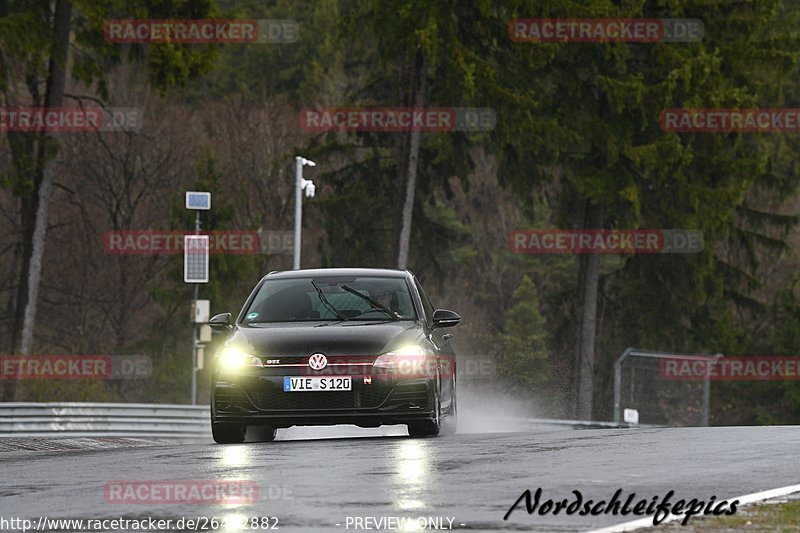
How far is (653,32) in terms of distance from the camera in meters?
41.8

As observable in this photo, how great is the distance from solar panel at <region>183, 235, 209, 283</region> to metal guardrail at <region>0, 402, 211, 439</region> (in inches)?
401

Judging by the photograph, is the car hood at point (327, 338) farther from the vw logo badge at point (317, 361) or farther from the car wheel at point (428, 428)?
the car wheel at point (428, 428)

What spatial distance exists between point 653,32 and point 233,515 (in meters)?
33.9

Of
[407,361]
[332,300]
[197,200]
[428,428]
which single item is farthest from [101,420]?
[197,200]

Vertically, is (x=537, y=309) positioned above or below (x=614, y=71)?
below

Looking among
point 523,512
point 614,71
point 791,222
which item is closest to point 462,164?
point 614,71

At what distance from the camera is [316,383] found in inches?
597

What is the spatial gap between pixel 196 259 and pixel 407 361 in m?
22.2

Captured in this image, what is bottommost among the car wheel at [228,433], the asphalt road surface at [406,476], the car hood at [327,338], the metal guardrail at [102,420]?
the metal guardrail at [102,420]

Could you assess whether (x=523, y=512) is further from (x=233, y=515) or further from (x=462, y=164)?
(x=462, y=164)

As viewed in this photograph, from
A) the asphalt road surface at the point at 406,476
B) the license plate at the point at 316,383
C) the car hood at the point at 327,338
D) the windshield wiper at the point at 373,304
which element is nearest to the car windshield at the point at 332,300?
the windshield wiper at the point at 373,304

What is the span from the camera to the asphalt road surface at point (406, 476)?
9.62 m

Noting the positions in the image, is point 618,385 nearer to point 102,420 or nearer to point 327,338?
point 102,420

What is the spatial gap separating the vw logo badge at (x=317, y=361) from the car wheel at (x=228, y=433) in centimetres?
100
